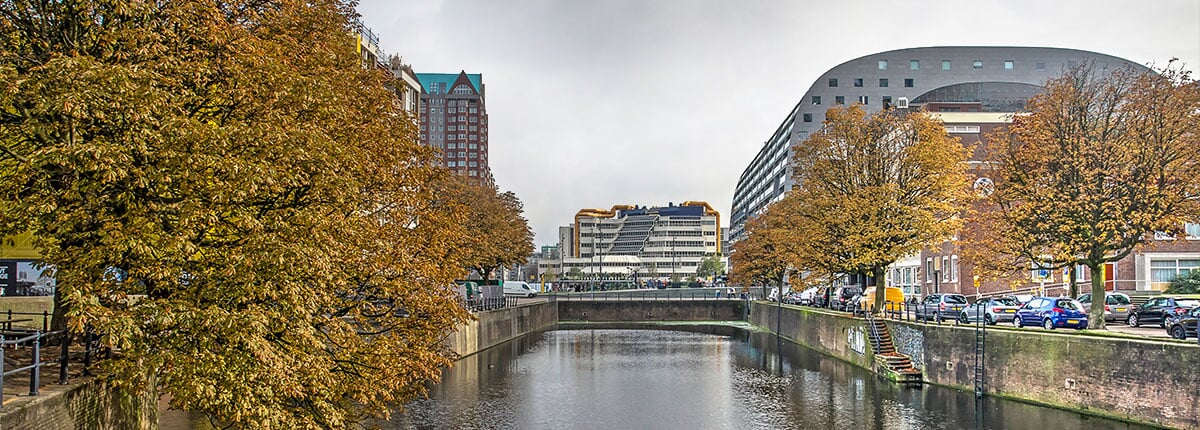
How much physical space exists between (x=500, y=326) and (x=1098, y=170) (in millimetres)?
42363

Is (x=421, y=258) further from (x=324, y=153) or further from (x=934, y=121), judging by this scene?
(x=934, y=121)

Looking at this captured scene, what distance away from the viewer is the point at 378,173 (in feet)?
65.0

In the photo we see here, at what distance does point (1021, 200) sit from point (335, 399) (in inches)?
1178

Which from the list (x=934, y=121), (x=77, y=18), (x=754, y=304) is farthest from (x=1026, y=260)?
(x=754, y=304)

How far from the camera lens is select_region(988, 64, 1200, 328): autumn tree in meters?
34.2

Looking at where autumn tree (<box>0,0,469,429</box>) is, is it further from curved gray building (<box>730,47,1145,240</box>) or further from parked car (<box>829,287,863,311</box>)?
curved gray building (<box>730,47,1145,240</box>)

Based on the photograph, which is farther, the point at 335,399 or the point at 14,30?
the point at 335,399

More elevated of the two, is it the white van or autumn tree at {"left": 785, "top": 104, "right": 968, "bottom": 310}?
autumn tree at {"left": 785, "top": 104, "right": 968, "bottom": 310}

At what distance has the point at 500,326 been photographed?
67.0 meters

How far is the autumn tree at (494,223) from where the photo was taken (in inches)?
2773

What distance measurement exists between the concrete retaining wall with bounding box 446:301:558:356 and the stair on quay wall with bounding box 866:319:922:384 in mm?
18619

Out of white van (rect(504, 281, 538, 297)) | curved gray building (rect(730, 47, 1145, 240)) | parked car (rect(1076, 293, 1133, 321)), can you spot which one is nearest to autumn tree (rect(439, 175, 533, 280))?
white van (rect(504, 281, 538, 297))

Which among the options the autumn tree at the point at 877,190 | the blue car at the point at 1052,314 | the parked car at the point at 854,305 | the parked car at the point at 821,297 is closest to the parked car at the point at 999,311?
the blue car at the point at 1052,314

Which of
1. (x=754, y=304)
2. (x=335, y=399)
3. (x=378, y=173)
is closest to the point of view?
(x=335, y=399)
